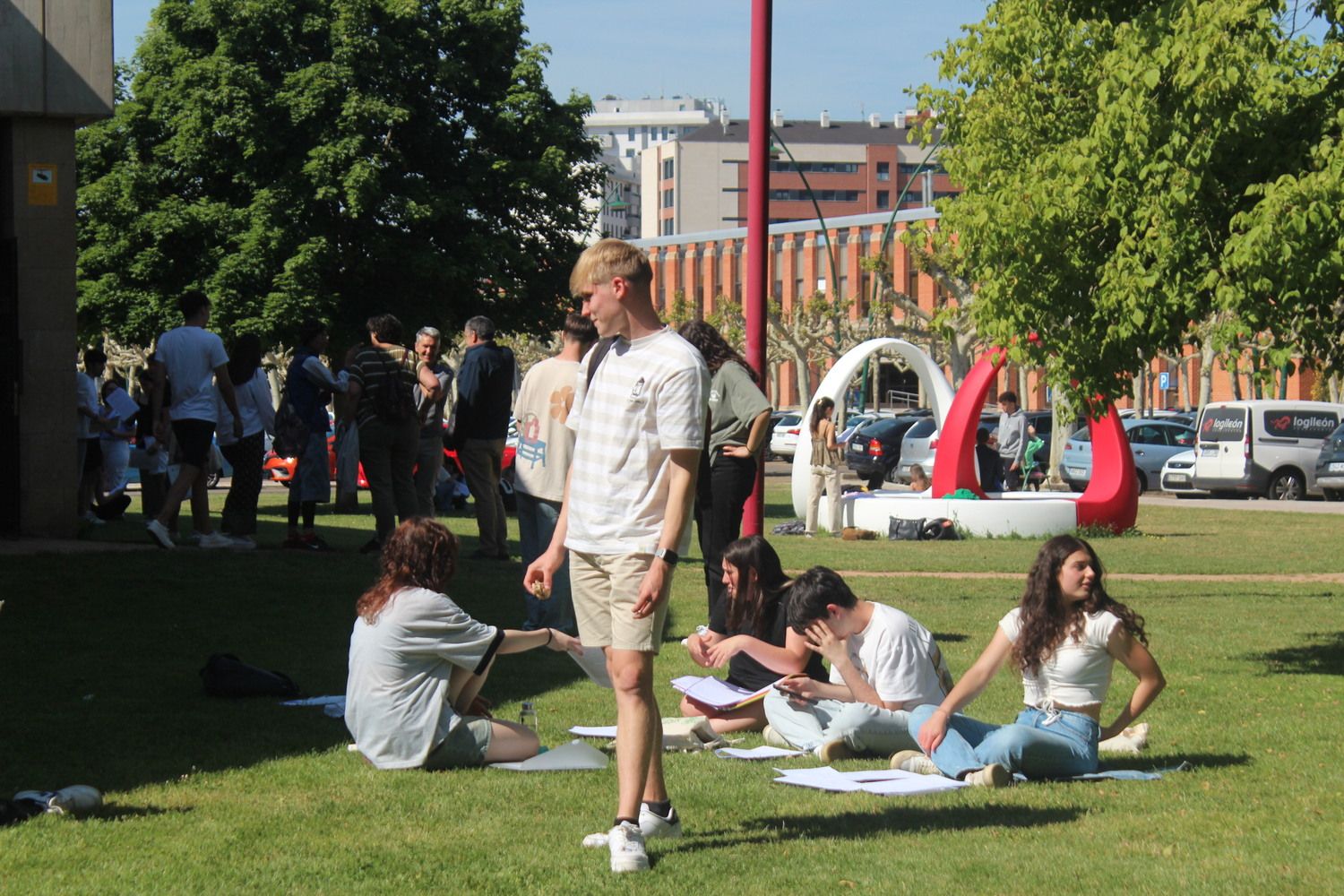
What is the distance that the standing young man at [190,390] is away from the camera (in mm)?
13680

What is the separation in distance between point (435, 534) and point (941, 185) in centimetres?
14423

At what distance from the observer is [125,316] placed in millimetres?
35875

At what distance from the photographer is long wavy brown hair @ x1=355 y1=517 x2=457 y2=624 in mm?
6902

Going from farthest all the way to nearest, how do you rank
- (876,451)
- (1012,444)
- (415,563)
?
(876,451) < (1012,444) < (415,563)

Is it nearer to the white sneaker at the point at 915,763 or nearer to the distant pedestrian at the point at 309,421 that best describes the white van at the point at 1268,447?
the distant pedestrian at the point at 309,421

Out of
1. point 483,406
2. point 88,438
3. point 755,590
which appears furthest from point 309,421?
point 755,590

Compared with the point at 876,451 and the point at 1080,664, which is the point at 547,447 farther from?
the point at 876,451

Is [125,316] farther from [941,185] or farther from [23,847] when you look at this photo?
[941,185]

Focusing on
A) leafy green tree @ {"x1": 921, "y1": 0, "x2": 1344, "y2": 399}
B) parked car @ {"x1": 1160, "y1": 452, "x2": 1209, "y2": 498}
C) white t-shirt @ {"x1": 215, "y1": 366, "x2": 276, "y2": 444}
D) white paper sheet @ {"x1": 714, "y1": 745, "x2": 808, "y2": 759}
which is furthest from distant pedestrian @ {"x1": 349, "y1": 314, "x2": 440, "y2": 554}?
parked car @ {"x1": 1160, "y1": 452, "x2": 1209, "y2": 498}

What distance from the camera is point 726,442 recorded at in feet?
32.6

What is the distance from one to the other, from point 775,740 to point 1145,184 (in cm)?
366

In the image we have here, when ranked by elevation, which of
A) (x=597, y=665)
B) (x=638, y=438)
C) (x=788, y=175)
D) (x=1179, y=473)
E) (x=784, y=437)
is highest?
(x=788, y=175)

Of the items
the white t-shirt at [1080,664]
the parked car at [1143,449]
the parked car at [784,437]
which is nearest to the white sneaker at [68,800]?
the white t-shirt at [1080,664]

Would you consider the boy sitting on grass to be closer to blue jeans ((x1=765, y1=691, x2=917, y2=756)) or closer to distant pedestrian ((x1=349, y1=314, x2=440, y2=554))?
blue jeans ((x1=765, y1=691, x2=917, y2=756))
